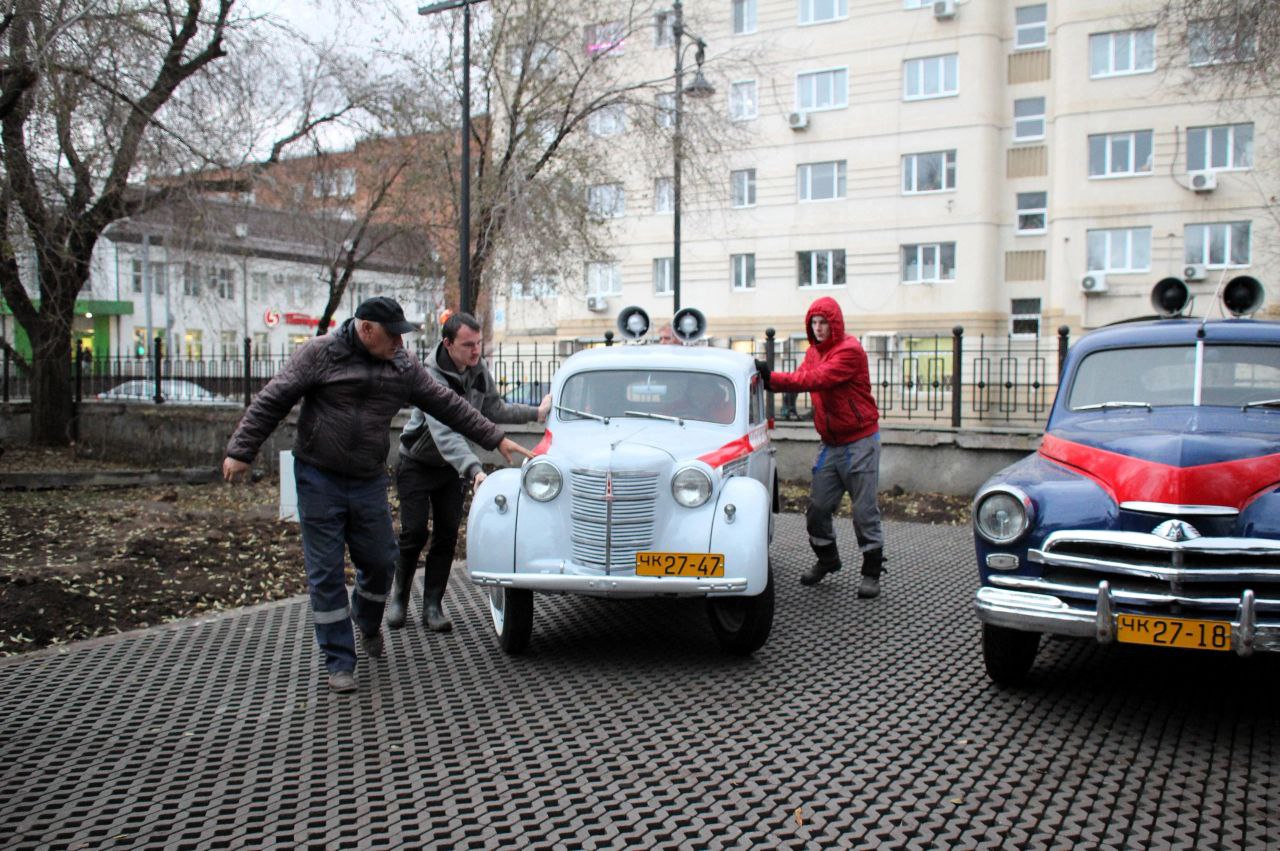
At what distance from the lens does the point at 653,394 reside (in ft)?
22.2

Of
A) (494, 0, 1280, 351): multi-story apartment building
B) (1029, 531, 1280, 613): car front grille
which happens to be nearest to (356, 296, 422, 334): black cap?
(1029, 531, 1280, 613): car front grille

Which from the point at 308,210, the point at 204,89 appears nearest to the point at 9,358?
the point at 308,210

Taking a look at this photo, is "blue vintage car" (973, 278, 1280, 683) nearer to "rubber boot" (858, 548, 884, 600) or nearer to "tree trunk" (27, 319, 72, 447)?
"rubber boot" (858, 548, 884, 600)

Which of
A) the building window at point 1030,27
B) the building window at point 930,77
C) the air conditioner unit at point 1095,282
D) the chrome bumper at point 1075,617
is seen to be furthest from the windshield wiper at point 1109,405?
the building window at point 1030,27

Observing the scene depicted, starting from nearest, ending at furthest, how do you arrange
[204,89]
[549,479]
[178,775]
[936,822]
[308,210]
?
[936,822] < [178,775] < [549,479] < [204,89] < [308,210]

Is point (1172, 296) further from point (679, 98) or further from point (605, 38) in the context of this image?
point (605, 38)

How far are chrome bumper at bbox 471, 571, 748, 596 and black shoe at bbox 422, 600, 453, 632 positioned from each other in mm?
990

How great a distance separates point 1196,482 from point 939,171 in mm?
30340

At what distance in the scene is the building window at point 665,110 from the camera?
60.5 ft

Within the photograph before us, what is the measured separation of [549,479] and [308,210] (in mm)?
18115

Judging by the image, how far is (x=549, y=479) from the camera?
19.3ft

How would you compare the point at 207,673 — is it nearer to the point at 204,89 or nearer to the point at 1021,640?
the point at 1021,640

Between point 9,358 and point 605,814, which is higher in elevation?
point 9,358

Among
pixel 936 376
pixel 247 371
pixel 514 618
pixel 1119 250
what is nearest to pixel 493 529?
pixel 514 618
